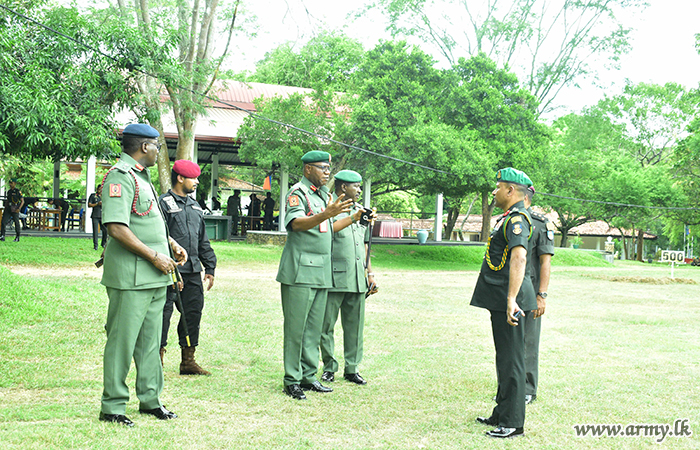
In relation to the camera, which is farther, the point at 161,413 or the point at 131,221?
the point at 161,413

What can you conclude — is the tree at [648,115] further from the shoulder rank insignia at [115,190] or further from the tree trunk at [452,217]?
the shoulder rank insignia at [115,190]

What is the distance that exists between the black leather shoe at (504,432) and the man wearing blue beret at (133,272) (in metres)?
2.22

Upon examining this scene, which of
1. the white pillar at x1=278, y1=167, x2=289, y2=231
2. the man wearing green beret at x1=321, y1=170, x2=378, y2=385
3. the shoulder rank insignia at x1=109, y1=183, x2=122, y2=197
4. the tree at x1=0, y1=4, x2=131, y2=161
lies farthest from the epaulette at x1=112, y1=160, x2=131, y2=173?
the white pillar at x1=278, y1=167, x2=289, y2=231

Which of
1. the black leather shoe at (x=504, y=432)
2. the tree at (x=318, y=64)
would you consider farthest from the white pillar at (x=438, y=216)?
the black leather shoe at (x=504, y=432)

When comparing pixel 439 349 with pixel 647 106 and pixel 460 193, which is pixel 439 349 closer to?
pixel 460 193

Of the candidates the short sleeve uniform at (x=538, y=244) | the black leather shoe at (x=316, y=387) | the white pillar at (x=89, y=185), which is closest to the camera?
the short sleeve uniform at (x=538, y=244)

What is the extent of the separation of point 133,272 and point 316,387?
1884 mm

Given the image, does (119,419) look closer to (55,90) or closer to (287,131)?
(55,90)

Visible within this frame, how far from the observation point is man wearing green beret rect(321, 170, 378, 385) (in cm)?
536

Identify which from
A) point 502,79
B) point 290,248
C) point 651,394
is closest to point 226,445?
point 290,248

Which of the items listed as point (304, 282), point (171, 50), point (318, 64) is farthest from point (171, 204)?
point (318, 64)

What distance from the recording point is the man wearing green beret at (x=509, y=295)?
4113mm

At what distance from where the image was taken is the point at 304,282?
15.9ft

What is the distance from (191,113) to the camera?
63.4ft
